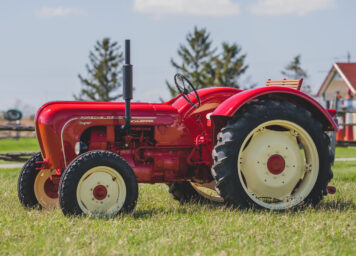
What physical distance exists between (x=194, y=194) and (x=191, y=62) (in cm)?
4718

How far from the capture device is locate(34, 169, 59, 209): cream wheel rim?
606 centimetres

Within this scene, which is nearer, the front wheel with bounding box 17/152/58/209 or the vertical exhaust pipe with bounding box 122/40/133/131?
the vertical exhaust pipe with bounding box 122/40/133/131

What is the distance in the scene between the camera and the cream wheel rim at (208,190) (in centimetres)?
630

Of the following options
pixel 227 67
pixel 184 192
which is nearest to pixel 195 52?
pixel 227 67

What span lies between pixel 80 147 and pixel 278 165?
2.05 meters

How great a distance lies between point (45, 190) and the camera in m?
6.13

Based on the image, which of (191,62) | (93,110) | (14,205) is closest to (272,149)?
(93,110)

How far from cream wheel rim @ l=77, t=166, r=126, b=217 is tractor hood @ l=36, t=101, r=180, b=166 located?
0.57 metres

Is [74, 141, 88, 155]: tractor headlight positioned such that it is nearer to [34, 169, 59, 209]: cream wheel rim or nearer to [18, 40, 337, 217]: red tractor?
[18, 40, 337, 217]: red tractor

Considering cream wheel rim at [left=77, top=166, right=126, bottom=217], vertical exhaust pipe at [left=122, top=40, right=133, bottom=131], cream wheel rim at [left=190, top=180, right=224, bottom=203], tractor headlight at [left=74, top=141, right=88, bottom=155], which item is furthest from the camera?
cream wheel rim at [left=190, top=180, right=224, bottom=203]

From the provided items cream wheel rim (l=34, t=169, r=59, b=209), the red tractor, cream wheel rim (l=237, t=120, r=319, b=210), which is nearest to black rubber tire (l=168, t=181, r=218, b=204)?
the red tractor

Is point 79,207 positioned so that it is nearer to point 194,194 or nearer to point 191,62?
point 194,194

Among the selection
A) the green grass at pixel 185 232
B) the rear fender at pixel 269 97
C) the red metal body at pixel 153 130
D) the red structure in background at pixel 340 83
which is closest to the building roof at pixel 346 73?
the red structure in background at pixel 340 83

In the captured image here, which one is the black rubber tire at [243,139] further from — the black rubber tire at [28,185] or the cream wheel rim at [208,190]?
the black rubber tire at [28,185]
